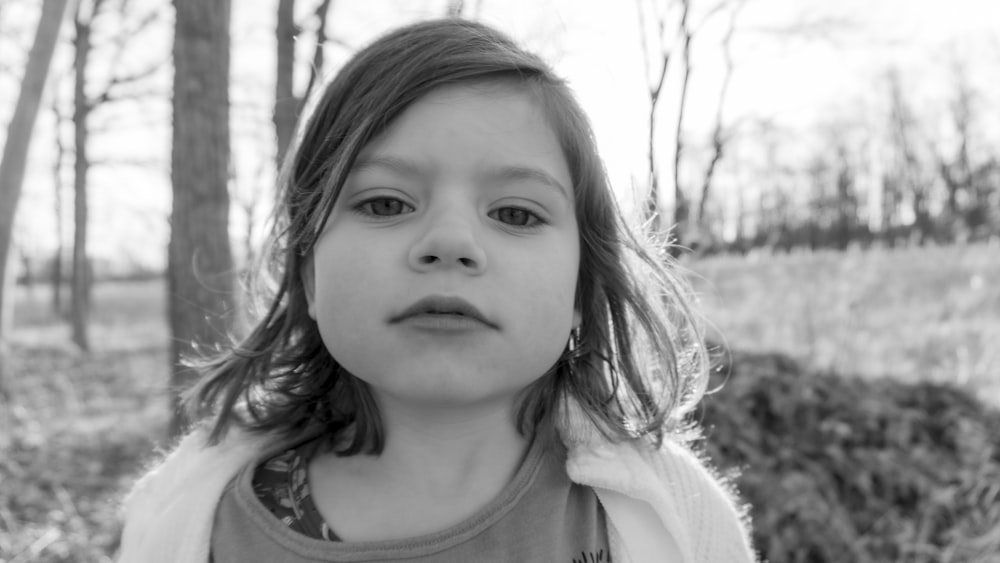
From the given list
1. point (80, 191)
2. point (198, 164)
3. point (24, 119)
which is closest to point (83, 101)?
point (80, 191)

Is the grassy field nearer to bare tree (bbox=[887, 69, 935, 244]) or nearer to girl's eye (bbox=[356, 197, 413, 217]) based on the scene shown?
girl's eye (bbox=[356, 197, 413, 217])

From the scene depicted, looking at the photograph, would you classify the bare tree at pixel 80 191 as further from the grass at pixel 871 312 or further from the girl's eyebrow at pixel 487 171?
the girl's eyebrow at pixel 487 171

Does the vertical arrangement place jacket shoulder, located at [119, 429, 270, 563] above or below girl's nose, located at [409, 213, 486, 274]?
below

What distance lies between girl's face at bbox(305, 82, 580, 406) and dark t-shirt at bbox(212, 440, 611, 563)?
0.22m

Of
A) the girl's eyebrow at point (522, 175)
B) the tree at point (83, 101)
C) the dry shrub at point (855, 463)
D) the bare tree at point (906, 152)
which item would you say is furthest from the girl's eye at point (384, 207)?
the bare tree at point (906, 152)

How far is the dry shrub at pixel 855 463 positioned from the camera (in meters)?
3.50

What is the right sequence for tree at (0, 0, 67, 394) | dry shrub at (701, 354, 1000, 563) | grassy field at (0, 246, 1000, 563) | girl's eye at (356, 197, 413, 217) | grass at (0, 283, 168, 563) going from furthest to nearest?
tree at (0, 0, 67, 394) < grassy field at (0, 246, 1000, 563) < grass at (0, 283, 168, 563) < dry shrub at (701, 354, 1000, 563) < girl's eye at (356, 197, 413, 217)

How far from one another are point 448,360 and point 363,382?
0.45 metres

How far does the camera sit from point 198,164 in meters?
3.44

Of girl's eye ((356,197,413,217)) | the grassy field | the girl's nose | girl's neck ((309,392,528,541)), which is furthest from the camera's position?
the grassy field

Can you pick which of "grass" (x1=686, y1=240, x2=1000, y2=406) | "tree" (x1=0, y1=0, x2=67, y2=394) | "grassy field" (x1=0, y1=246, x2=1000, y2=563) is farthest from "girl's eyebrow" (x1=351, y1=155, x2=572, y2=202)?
"tree" (x1=0, y1=0, x2=67, y2=394)

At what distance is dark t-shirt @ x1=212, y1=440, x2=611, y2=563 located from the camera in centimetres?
137

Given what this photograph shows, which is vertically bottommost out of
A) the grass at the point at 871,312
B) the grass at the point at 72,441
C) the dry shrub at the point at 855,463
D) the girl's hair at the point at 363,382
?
the grass at the point at 72,441

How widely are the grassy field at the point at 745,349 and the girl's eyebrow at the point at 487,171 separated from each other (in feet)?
4.47
